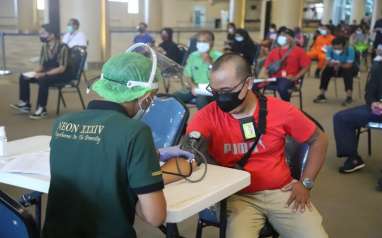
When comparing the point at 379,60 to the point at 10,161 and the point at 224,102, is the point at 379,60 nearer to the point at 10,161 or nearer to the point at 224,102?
the point at 224,102

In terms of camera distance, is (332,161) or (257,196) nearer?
(257,196)

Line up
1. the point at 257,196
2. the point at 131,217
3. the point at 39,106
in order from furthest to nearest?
the point at 39,106, the point at 257,196, the point at 131,217

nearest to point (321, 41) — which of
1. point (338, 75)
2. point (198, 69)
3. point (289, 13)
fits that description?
point (289, 13)

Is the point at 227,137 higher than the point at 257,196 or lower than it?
higher

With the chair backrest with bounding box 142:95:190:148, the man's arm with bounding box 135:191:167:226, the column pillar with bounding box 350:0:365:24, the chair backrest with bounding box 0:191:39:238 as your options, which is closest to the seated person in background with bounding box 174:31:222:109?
the chair backrest with bounding box 142:95:190:148

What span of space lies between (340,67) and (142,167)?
7424 millimetres

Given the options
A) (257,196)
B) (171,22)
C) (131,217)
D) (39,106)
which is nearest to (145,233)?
(257,196)

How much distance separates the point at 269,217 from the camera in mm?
2129

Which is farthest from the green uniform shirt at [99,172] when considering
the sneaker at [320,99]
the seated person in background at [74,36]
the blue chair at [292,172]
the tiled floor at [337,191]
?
the seated person in background at [74,36]

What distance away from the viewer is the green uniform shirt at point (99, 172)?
1.44 m

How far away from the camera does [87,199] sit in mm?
1506

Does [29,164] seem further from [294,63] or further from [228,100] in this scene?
[294,63]

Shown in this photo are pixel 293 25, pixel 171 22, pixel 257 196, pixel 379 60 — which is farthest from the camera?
pixel 171 22

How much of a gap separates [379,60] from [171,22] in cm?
2436
